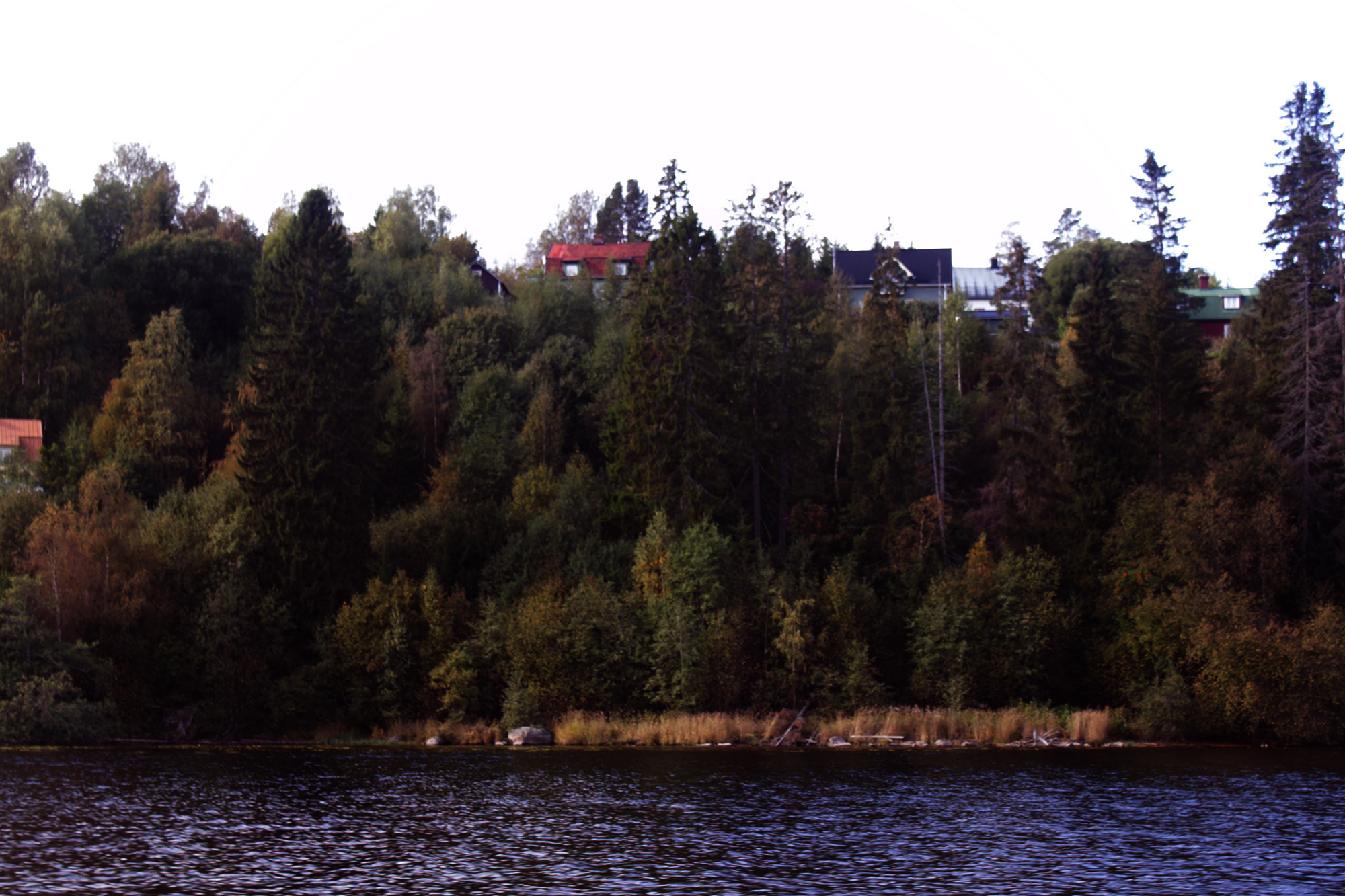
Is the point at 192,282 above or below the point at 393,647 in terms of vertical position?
above

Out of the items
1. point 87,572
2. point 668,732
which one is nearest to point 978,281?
point 668,732

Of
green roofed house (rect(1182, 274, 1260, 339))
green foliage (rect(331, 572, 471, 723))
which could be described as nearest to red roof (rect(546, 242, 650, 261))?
green roofed house (rect(1182, 274, 1260, 339))

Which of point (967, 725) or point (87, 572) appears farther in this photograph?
point (967, 725)

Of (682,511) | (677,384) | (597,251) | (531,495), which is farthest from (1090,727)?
(597,251)

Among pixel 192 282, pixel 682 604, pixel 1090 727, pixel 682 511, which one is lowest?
pixel 1090 727

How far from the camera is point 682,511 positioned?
229 ft

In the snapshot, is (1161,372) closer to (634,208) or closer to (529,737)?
(529,737)

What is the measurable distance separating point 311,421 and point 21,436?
26.7 m

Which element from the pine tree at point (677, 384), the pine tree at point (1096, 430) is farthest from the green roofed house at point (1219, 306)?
the pine tree at point (677, 384)

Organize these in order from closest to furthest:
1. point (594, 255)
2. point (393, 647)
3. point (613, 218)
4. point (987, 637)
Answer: point (393, 647), point (987, 637), point (594, 255), point (613, 218)

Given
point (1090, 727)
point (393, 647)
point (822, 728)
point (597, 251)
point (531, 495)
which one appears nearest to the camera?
point (1090, 727)

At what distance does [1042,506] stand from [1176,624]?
11.2m

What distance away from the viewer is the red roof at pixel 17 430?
79.9 m

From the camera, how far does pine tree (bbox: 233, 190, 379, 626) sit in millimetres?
67000
